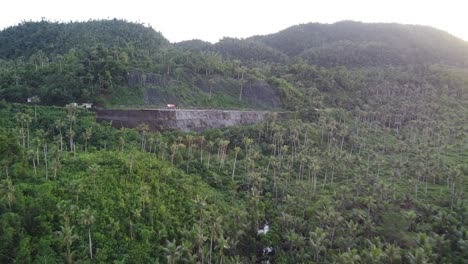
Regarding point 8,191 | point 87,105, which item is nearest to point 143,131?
point 87,105

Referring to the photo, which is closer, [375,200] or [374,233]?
[374,233]

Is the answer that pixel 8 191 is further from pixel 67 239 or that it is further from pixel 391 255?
pixel 391 255

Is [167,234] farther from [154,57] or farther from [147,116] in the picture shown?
[154,57]

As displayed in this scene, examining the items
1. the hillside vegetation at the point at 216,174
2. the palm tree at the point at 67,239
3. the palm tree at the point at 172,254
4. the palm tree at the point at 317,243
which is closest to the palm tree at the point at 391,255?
the hillside vegetation at the point at 216,174

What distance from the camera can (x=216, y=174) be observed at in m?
98.7

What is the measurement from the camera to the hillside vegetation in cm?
6366

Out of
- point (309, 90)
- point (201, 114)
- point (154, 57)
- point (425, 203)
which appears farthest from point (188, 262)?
point (309, 90)

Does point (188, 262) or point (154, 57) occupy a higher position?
point (154, 57)

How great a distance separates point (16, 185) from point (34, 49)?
145801mm

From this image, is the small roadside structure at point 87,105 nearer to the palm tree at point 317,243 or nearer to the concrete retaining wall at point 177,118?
the concrete retaining wall at point 177,118

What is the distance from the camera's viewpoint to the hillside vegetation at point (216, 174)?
209 ft

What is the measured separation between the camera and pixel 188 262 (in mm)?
60094

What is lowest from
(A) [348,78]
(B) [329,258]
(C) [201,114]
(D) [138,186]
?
(B) [329,258]

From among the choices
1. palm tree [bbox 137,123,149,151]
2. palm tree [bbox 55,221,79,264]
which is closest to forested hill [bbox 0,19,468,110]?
palm tree [bbox 137,123,149,151]
